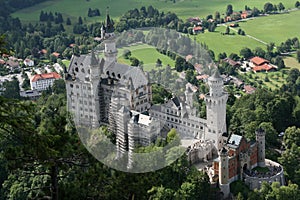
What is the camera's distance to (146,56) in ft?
108

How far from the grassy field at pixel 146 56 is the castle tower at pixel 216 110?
4313 mm

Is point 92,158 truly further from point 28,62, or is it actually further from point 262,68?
point 28,62

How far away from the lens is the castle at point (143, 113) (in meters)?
27.6

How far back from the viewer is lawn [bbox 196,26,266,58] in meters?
56.7

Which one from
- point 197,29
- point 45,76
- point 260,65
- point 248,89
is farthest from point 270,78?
point 45,76

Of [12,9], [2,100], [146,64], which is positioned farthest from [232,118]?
[12,9]

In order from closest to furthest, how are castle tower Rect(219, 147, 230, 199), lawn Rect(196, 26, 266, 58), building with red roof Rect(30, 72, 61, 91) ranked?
castle tower Rect(219, 147, 230, 199) → building with red roof Rect(30, 72, 61, 91) → lawn Rect(196, 26, 266, 58)

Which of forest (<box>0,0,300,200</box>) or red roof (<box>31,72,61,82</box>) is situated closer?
forest (<box>0,0,300,200</box>)

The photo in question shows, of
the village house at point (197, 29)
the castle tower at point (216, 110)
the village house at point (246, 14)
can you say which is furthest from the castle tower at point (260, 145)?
the village house at point (246, 14)

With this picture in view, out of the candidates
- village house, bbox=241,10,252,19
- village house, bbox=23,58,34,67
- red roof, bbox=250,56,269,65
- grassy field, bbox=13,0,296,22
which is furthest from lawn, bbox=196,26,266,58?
village house, bbox=23,58,34,67

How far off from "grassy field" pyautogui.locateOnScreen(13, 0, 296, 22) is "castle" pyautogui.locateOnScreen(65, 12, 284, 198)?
38653 mm

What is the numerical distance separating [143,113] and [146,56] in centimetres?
424

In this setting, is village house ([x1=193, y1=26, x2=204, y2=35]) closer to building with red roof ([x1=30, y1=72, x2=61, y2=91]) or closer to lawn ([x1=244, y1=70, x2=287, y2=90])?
lawn ([x1=244, y1=70, x2=287, y2=90])

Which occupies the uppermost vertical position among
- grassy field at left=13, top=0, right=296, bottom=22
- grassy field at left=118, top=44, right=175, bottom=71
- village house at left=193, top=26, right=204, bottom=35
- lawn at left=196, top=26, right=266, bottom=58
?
grassy field at left=118, top=44, right=175, bottom=71
